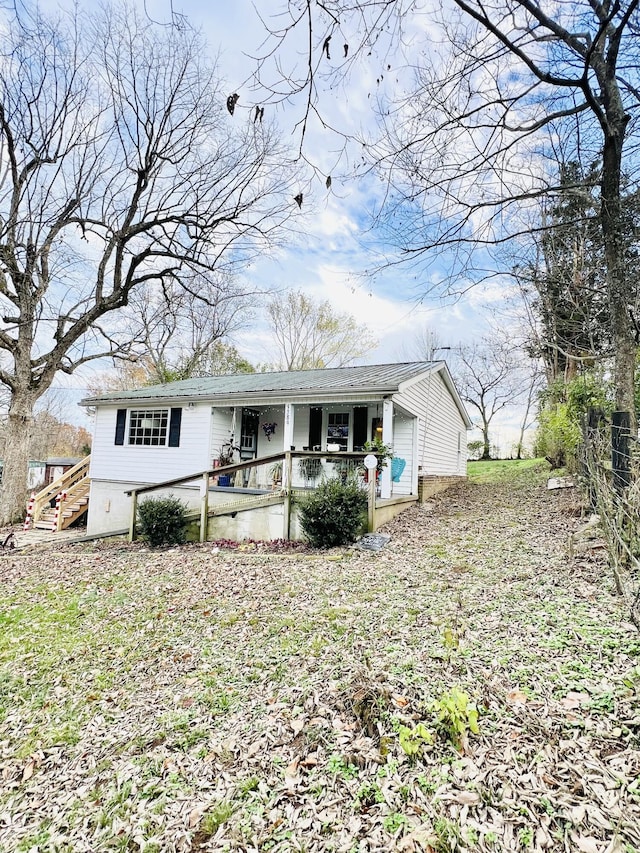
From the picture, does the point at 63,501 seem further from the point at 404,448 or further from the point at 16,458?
the point at 404,448

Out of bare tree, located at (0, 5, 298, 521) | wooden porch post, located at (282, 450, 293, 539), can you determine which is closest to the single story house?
wooden porch post, located at (282, 450, 293, 539)

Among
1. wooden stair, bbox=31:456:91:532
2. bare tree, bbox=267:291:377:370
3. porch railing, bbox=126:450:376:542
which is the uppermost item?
bare tree, bbox=267:291:377:370

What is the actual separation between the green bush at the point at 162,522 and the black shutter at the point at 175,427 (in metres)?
3.61

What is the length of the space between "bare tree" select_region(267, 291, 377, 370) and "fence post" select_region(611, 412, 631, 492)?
71.3ft

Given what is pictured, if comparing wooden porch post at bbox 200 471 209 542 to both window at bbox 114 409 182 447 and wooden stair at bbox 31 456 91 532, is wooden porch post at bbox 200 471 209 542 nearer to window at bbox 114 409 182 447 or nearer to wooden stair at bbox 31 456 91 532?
window at bbox 114 409 182 447

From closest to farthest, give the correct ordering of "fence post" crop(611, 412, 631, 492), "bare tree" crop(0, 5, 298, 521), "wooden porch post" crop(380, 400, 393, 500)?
"fence post" crop(611, 412, 631, 492) < "wooden porch post" crop(380, 400, 393, 500) < "bare tree" crop(0, 5, 298, 521)

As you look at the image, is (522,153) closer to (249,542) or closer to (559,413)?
(559,413)

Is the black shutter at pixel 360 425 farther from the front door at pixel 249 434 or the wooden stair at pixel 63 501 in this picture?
the wooden stair at pixel 63 501

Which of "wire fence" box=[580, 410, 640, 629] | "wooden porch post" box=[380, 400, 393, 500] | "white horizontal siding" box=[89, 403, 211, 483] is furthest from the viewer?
"white horizontal siding" box=[89, 403, 211, 483]

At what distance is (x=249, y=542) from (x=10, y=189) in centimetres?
1082

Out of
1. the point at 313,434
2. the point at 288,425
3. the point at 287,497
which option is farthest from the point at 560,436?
the point at 287,497

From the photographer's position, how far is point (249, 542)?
28.7 feet

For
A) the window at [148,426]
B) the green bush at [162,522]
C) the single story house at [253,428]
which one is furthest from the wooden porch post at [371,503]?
the window at [148,426]

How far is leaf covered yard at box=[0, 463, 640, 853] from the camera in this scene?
195cm
